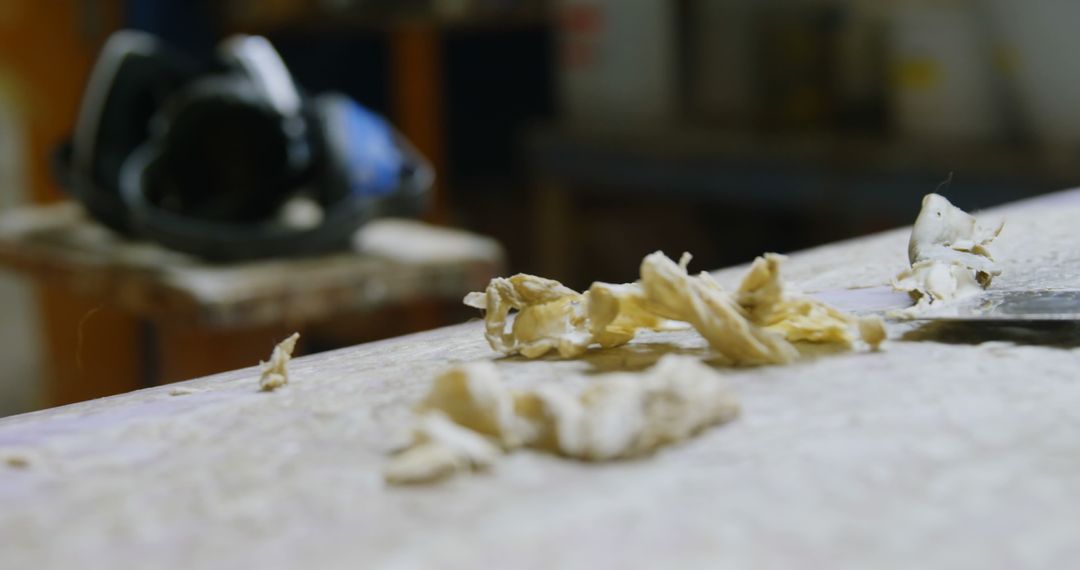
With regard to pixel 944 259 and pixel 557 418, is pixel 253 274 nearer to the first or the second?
pixel 944 259

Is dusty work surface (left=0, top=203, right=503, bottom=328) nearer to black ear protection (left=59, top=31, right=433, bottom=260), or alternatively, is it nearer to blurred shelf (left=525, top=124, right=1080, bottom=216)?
black ear protection (left=59, top=31, right=433, bottom=260)

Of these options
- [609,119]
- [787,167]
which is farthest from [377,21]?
[787,167]

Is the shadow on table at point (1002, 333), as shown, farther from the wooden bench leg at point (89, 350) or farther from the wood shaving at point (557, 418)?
the wooden bench leg at point (89, 350)

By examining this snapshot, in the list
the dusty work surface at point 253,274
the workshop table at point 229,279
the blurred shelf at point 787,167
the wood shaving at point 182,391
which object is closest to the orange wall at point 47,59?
the workshop table at point 229,279

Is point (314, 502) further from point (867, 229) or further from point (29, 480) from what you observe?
point (867, 229)

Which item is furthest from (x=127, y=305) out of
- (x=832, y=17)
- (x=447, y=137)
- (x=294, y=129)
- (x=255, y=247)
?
(x=447, y=137)

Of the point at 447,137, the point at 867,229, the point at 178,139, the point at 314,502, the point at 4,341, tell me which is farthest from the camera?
the point at 447,137

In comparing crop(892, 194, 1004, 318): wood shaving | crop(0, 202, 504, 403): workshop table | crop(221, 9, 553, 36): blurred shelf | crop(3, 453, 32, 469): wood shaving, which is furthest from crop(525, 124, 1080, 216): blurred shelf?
crop(3, 453, 32, 469): wood shaving
